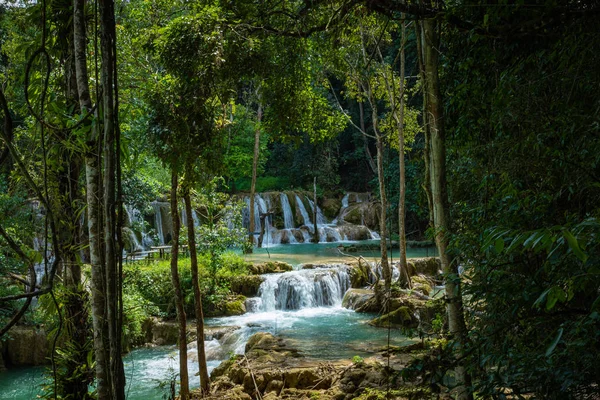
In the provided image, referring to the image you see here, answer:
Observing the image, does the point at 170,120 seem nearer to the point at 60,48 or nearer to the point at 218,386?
the point at 60,48

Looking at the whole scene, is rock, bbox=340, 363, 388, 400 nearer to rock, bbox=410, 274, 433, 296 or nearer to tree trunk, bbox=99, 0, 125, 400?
tree trunk, bbox=99, 0, 125, 400

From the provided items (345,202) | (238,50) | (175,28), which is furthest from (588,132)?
(345,202)

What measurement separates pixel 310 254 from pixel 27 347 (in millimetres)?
10730

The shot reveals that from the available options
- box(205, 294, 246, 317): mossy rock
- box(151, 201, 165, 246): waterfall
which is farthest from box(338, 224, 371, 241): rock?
box(205, 294, 246, 317): mossy rock

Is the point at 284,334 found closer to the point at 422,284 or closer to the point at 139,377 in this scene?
the point at 139,377

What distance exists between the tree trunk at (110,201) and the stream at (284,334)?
425 centimetres

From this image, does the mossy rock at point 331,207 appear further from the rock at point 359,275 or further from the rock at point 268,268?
the rock at point 359,275

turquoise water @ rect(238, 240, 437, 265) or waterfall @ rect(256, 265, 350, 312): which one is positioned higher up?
turquoise water @ rect(238, 240, 437, 265)

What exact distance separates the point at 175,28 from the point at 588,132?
3.44m

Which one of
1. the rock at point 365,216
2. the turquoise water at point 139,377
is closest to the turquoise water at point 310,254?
the rock at point 365,216

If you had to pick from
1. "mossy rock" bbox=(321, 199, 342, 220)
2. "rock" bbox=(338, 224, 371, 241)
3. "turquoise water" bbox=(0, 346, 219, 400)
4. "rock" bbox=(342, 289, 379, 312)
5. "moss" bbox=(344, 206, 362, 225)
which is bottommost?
"turquoise water" bbox=(0, 346, 219, 400)

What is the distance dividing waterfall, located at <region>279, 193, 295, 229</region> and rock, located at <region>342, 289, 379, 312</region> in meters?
11.1

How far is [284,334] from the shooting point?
1005 centimetres

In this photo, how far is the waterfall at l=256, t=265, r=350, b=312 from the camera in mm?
12719
